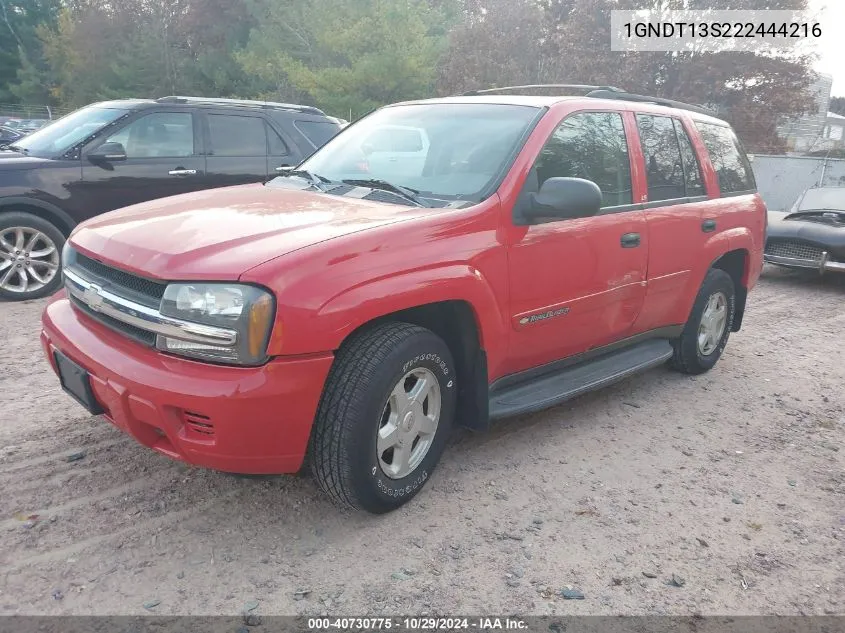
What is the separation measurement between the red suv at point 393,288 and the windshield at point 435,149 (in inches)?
0.6

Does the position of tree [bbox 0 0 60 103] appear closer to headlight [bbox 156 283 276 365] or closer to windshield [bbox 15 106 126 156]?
windshield [bbox 15 106 126 156]

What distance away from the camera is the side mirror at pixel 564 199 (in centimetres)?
321

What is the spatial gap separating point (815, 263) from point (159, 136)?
7.82m

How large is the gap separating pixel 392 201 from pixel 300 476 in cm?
141

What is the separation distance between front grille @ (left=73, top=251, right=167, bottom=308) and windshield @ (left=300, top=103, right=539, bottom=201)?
1.37m

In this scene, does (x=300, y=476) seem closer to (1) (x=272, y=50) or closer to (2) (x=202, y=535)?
(2) (x=202, y=535)

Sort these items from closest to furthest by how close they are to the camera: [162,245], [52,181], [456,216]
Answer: [162,245] < [456,216] < [52,181]

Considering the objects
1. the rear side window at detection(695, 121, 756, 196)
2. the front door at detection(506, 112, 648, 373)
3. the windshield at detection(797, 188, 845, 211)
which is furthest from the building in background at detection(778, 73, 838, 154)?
the front door at detection(506, 112, 648, 373)

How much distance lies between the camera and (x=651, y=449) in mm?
3936

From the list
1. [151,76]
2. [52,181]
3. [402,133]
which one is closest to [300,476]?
[402,133]

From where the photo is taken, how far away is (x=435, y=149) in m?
3.67

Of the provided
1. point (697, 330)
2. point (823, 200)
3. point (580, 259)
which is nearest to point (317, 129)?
point (697, 330)

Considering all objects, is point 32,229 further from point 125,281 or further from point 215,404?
point 215,404

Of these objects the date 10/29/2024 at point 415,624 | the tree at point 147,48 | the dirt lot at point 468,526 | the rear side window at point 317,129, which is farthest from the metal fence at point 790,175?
the tree at point 147,48
